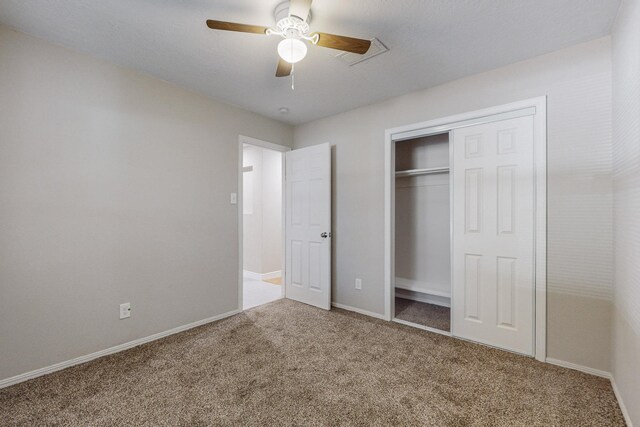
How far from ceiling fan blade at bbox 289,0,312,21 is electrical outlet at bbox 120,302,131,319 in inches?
99.6

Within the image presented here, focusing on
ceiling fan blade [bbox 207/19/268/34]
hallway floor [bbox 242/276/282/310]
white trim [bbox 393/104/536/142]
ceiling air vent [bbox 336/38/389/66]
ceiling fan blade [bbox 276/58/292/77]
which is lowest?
hallway floor [bbox 242/276/282/310]

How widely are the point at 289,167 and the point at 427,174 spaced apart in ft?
5.75

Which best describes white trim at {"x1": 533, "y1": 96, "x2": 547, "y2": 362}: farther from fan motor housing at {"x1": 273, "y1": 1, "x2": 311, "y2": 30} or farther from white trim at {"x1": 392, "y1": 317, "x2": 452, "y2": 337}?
fan motor housing at {"x1": 273, "y1": 1, "x2": 311, "y2": 30}

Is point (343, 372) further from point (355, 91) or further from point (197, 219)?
point (355, 91)

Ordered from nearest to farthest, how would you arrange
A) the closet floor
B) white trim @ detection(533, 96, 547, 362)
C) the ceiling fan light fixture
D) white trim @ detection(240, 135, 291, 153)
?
the ceiling fan light fixture, white trim @ detection(533, 96, 547, 362), the closet floor, white trim @ detection(240, 135, 291, 153)

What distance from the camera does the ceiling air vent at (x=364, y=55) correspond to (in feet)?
6.97

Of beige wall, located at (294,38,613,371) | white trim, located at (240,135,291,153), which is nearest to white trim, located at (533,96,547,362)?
beige wall, located at (294,38,613,371)

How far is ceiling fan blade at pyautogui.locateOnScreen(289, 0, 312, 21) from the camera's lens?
1482 mm

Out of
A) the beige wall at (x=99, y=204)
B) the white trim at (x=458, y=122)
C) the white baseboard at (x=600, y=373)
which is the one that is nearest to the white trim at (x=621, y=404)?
Result: the white baseboard at (x=600, y=373)

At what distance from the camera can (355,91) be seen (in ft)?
9.70

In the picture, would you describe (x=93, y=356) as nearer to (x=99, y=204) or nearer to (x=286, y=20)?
(x=99, y=204)

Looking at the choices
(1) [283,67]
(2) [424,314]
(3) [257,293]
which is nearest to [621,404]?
(2) [424,314]

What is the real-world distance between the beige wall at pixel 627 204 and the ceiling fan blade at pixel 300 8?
5.27ft

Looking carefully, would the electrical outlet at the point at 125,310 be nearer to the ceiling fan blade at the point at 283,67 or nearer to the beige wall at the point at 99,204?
the beige wall at the point at 99,204
